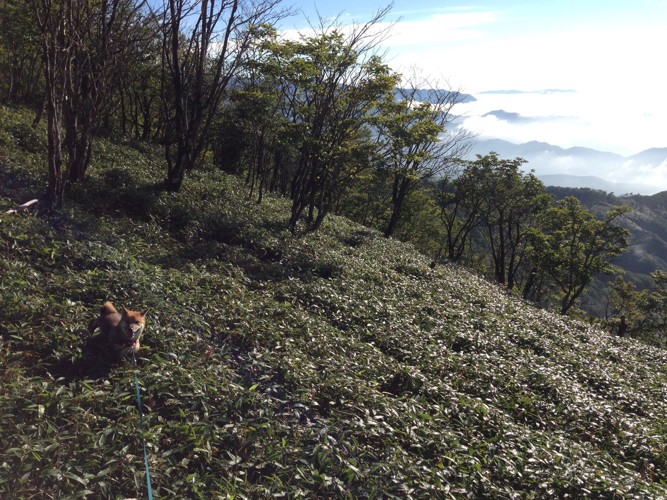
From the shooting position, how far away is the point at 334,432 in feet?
17.6

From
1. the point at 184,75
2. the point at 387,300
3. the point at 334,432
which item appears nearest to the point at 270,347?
the point at 334,432

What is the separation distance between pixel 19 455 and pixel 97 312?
292cm

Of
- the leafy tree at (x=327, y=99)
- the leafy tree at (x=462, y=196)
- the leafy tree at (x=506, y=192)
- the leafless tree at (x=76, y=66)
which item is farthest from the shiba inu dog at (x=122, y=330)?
the leafy tree at (x=506, y=192)

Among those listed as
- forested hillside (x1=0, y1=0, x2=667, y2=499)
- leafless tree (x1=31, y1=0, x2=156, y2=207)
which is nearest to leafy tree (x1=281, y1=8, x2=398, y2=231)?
forested hillside (x1=0, y1=0, x2=667, y2=499)

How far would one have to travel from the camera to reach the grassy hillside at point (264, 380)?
4.38m

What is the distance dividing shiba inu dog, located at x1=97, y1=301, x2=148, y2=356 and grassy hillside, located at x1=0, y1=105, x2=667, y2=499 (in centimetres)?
32

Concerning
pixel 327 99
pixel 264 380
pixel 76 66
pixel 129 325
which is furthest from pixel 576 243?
pixel 129 325

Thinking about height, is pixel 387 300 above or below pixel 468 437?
above

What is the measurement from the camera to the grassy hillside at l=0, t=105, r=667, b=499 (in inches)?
172

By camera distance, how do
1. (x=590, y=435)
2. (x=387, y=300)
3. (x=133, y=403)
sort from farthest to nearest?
(x=387, y=300) < (x=590, y=435) < (x=133, y=403)

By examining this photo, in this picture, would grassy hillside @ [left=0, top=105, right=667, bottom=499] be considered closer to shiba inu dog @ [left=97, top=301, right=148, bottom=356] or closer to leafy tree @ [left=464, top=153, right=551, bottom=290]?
shiba inu dog @ [left=97, top=301, right=148, bottom=356]

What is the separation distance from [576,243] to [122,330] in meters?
33.6

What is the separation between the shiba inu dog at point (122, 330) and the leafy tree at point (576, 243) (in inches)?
1245

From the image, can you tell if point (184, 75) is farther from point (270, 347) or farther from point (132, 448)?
point (132, 448)
